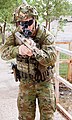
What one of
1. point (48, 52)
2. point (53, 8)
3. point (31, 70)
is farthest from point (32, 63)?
point (53, 8)

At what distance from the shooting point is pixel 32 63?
6.30 feet

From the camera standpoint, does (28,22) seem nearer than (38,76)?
Yes

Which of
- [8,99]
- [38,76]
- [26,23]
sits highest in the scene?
[26,23]

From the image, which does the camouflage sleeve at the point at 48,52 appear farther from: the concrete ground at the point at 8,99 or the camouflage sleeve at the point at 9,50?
the concrete ground at the point at 8,99

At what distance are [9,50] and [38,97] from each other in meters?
0.41

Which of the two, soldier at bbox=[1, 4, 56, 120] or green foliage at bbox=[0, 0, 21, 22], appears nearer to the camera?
soldier at bbox=[1, 4, 56, 120]

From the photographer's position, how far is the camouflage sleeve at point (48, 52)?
1799 mm

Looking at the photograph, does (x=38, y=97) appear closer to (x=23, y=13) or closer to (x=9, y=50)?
(x=9, y=50)

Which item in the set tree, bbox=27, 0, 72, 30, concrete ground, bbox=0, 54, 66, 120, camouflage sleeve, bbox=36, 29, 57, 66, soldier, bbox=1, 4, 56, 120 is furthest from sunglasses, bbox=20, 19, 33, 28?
tree, bbox=27, 0, 72, 30

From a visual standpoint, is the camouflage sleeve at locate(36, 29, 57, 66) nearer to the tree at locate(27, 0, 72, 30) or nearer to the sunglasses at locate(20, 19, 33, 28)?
the sunglasses at locate(20, 19, 33, 28)

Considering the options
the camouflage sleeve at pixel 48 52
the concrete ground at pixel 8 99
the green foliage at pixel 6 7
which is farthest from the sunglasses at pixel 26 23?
the green foliage at pixel 6 7

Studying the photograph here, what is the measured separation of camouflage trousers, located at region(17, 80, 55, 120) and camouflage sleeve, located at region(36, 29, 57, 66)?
0.22 metres

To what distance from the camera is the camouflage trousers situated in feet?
6.48

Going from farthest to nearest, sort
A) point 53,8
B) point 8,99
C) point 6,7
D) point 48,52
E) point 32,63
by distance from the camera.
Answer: point 6,7, point 53,8, point 8,99, point 32,63, point 48,52
